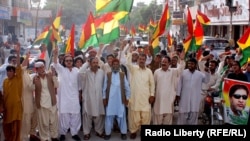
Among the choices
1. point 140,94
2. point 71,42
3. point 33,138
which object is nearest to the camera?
point 33,138

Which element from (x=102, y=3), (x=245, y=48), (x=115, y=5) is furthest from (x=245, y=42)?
(x=102, y=3)

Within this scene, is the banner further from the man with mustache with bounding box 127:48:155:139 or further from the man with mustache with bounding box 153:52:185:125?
the man with mustache with bounding box 127:48:155:139

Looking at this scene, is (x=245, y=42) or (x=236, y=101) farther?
(x=245, y=42)

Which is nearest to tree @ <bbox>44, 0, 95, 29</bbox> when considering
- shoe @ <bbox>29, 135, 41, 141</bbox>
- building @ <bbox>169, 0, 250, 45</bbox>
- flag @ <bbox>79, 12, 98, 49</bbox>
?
building @ <bbox>169, 0, 250, 45</bbox>

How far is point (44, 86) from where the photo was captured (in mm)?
6598

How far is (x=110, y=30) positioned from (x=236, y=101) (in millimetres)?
2979

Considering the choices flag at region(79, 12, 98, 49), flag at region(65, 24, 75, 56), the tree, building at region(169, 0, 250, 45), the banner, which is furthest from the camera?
the tree

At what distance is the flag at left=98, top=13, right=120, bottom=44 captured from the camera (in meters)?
7.85

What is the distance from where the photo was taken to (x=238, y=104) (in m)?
5.96

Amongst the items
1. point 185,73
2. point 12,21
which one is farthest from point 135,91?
point 12,21

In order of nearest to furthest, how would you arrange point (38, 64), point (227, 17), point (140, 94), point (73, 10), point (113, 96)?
point (38, 64)
point (113, 96)
point (140, 94)
point (227, 17)
point (73, 10)

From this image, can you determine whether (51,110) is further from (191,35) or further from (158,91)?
(191,35)

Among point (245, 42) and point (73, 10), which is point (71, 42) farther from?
point (73, 10)

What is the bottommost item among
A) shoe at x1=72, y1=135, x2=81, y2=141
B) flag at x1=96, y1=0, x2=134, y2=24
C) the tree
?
shoe at x1=72, y1=135, x2=81, y2=141
